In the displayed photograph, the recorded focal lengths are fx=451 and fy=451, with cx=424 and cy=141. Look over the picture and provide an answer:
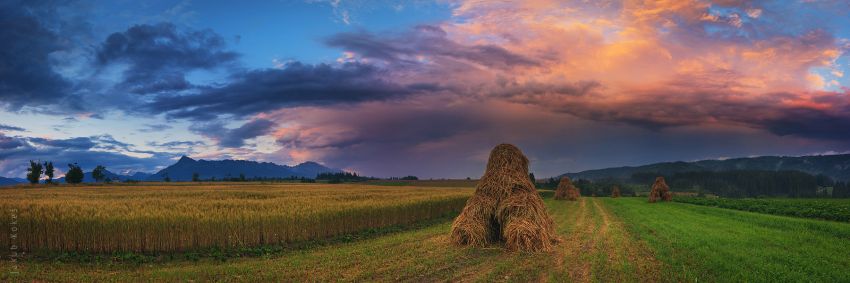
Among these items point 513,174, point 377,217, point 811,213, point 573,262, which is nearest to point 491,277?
point 573,262

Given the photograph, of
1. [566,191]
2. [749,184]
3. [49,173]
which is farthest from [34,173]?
[749,184]

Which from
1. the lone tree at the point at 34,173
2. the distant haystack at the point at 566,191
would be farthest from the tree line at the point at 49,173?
the distant haystack at the point at 566,191

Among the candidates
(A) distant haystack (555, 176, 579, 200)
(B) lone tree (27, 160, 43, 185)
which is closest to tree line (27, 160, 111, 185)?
(B) lone tree (27, 160, 43, 185)

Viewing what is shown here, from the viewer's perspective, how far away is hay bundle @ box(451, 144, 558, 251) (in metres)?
14.9

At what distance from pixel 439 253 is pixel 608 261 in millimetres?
5036

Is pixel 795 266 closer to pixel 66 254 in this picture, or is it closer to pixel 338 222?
pixel 338 222

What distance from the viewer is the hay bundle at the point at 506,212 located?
14.9 m

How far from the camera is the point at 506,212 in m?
15.9

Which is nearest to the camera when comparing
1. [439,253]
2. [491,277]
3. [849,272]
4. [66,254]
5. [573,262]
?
[491,277]

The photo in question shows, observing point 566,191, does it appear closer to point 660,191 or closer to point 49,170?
point 660,191

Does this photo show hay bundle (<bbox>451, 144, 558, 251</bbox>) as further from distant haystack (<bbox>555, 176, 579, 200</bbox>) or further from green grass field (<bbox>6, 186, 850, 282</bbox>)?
distant haystack (<bbox>555, 176, 579, 200</bbox>)

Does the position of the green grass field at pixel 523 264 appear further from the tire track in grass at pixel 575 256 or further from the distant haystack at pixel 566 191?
the distant haystack at pixel 566 191

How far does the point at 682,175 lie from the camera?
19275 centimetres

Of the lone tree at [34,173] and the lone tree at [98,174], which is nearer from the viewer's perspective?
the lone tree at [34,173]
